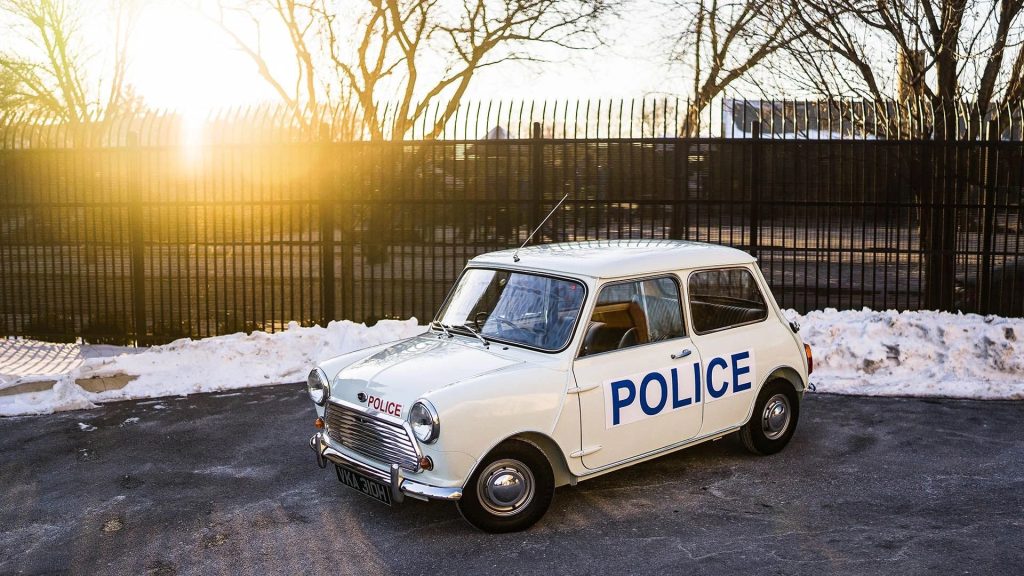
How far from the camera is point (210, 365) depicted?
984 cm

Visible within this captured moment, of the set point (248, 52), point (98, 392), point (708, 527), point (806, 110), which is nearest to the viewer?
point (708, 527)

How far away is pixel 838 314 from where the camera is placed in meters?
10.5

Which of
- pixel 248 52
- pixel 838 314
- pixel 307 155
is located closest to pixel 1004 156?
pixel 838 314

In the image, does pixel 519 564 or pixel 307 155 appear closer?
pixel 519 564

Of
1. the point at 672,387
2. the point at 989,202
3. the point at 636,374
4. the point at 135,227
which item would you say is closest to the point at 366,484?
the point at 636,374

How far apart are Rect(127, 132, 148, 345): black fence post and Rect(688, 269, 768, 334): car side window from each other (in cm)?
865

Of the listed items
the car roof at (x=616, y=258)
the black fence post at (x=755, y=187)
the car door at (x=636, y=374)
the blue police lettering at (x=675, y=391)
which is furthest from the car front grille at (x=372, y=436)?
the black fence post at (x=755, y=187)

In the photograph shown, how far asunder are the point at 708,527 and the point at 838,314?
6.01 metres

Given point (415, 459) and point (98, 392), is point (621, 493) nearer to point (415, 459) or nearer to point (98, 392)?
point (415, 459)

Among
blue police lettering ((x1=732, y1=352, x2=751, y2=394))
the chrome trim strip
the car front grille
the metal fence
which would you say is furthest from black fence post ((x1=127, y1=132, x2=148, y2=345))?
blue police lettering ((x1=732, y1=352, x2=751, y2=394))

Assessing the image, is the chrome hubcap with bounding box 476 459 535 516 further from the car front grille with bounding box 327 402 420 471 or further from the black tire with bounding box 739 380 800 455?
the black tire with bounding box 739 380 800 455

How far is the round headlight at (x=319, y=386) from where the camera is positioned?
5.78 m

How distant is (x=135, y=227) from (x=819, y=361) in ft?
29.1

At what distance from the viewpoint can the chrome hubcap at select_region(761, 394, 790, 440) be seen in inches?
257
